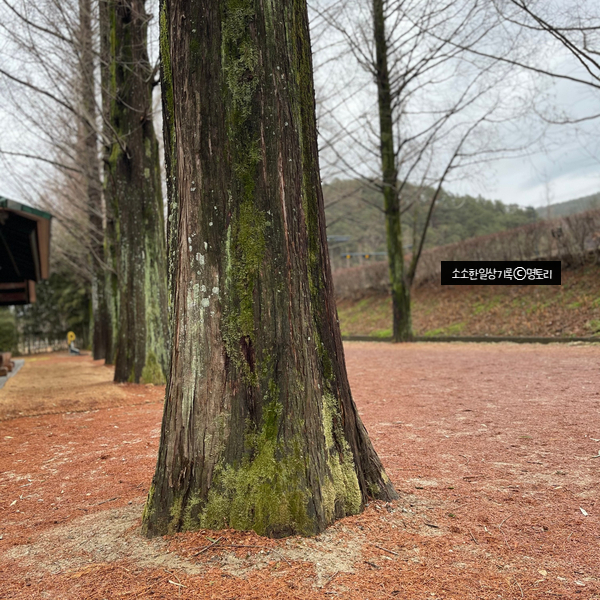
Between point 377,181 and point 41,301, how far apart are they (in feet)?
91.5

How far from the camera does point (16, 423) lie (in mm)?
6039

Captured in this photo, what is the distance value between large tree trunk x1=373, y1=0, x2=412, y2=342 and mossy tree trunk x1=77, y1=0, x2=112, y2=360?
7.64m

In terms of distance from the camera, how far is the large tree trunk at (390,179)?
49.6 feet

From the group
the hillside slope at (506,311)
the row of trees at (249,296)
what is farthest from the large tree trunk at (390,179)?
the row of trees at (249,296)

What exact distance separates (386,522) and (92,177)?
45.9 feet

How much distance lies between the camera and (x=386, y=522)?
2578 millimetres

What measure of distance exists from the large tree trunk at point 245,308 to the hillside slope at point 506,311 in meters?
11.4

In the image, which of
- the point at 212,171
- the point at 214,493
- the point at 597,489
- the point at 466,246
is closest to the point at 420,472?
the point at 597,489

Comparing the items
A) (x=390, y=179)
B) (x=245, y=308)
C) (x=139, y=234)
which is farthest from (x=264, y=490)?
(x=390, y=179)

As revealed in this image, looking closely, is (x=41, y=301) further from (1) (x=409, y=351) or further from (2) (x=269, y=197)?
(2) (x=269, y=197)

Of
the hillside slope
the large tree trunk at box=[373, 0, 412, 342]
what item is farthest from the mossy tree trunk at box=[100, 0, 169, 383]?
the hillside slope

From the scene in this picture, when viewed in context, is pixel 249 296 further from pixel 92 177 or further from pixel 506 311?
pixel 506 311

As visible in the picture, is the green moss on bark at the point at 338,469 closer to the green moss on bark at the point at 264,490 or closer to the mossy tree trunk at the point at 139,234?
the green moss on bark at the point at 264,490

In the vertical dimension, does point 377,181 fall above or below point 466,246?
above
